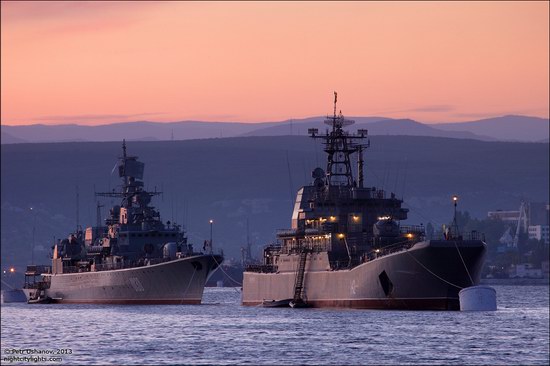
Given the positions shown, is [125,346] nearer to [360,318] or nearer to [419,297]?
[360,318]

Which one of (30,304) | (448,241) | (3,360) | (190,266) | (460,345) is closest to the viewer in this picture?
(3,360)

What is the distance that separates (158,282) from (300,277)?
830 inches

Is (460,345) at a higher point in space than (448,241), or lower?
lower

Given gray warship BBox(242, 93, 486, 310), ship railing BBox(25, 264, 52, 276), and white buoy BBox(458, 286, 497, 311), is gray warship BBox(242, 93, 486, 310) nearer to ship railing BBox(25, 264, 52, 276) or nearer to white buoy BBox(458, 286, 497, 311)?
white buoy BBox(458, 286, 497, 311)

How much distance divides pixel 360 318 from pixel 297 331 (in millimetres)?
10411

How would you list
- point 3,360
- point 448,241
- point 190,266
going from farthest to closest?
1. point 190,266
2. point 448,241
3. point 3,360

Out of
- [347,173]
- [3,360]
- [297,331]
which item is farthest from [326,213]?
[3,360]

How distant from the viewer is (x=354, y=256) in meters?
106

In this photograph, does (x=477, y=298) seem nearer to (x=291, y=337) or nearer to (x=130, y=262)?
(x=291, y=337)

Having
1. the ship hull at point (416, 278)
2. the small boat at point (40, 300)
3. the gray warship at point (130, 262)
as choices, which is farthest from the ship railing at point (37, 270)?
the ship hull at point (416, 278)

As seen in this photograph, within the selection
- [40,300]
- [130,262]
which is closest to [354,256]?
[130,262]

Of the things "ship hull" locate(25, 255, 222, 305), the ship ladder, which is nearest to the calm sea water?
the ship ladder

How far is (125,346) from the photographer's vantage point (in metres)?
71.0

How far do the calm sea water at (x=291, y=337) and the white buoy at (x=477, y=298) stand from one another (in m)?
0.82
